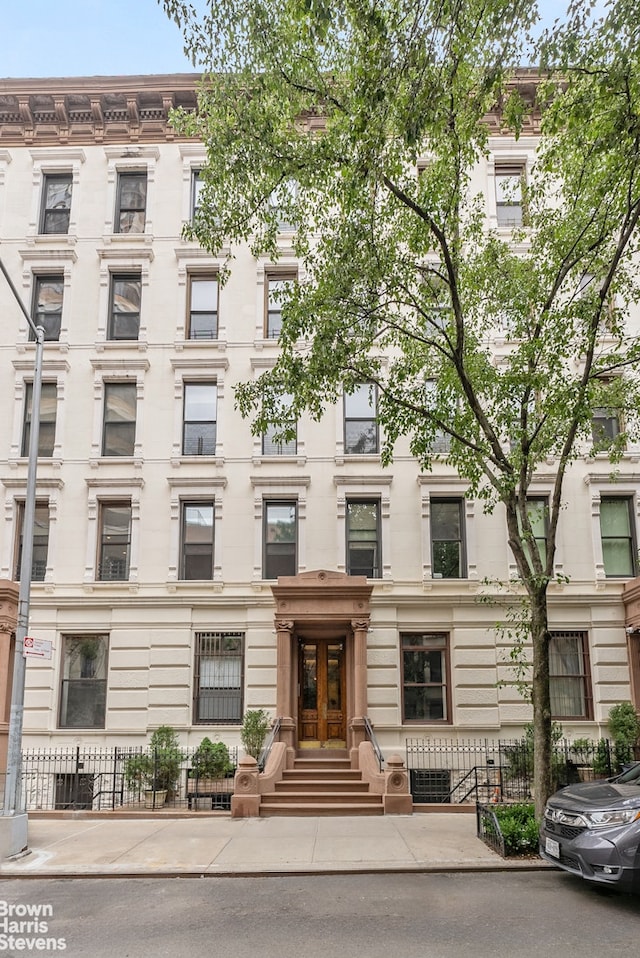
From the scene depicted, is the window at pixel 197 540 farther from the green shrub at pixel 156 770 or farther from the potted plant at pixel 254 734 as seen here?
the green shrub at pixel 156 770

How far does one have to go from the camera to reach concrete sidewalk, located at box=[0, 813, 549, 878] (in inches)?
419

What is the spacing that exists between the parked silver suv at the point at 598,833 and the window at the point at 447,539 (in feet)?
30.0

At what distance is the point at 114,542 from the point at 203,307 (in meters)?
6.61

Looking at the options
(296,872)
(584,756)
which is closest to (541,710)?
(296,872)

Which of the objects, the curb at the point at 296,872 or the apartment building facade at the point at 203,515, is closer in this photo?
the curb at the point at 296,872

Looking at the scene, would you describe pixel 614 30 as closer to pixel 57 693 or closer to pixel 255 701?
pixel 255 701

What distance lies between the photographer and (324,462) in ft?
63.5

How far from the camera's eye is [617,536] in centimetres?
1889

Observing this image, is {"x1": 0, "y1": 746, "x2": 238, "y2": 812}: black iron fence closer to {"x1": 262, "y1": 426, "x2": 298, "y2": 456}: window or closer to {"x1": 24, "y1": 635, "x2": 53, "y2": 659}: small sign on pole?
{"x1": 24, "y1": 635, "x2": 53, "y2": 659}: small sign on pole

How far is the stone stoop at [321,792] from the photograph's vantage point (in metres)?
14.8

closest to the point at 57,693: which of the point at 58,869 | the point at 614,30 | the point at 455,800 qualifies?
the point at 58,869

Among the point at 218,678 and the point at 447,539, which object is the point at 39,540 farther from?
the point at 447,539

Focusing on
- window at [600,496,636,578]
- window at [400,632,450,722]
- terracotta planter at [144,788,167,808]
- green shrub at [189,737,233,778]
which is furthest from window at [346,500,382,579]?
terracotta planter at [144,788,167,808]

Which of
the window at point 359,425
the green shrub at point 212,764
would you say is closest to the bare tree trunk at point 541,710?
the green shrub at point 212,764
